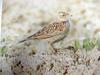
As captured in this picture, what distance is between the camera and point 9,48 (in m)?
1.97

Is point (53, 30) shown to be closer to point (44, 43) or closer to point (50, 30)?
point (50, 30)

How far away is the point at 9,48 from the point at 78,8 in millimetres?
710

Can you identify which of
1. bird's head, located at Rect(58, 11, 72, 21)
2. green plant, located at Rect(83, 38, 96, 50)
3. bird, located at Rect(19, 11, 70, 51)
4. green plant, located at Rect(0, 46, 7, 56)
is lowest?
green plant, located at Rect(0, 46, 7, 56)

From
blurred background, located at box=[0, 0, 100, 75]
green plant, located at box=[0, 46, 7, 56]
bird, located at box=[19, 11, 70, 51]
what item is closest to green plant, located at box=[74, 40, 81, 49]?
blurred background, located at box=[0, 0, 100, 75]

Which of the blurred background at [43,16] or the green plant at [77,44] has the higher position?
the blurred background at [43,16]

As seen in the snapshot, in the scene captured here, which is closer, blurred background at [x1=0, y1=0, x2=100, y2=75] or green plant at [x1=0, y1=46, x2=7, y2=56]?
blurred background at [x1=0, y1=0, x2=100, y2=75]

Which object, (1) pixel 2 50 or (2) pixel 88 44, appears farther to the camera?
(1) pixel 2 50

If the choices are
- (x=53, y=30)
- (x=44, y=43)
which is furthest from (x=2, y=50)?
(x=53, y=30)

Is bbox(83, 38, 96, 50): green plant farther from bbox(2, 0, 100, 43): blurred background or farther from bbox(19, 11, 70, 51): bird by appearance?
bbox(19, 11, 70, 51): bird

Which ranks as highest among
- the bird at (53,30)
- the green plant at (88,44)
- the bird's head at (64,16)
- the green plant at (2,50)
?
the bird's head at (64,16)

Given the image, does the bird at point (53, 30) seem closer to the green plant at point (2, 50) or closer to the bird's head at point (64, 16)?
the bird's head at point (64, 16)

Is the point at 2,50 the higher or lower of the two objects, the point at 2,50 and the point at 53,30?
the lower

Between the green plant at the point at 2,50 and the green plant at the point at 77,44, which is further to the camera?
the green plant at the point at 2,50

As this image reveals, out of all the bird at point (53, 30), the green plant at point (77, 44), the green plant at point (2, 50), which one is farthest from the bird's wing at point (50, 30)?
the green plant at point (2, 50)
